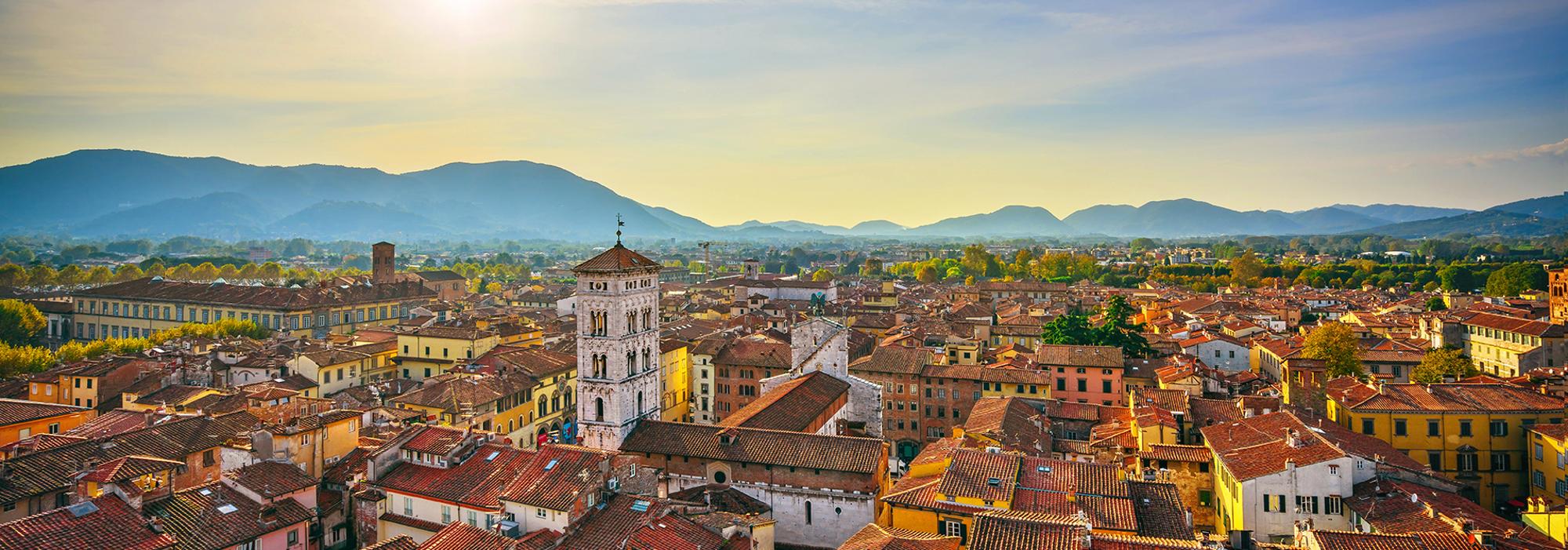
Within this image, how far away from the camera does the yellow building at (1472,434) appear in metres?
33.6

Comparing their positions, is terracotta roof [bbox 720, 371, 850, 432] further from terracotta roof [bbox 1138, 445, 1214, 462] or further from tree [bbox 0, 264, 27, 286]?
tree [bbox 0, 264, 27, 286]

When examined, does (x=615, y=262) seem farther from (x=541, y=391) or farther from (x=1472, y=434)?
(x=1472, y=434)

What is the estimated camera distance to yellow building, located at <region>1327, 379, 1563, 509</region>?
3362 centimetres

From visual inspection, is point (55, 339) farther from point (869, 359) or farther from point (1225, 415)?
point (1225, 415)

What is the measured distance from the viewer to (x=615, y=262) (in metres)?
33.8

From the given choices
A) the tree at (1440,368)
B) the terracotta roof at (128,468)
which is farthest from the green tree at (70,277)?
the tree at (1440,368)

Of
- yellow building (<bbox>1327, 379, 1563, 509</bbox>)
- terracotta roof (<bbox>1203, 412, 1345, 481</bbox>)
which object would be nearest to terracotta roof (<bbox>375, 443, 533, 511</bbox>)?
terracotta roof (<bbox>1203, 412, 1345, 481</bbox>)

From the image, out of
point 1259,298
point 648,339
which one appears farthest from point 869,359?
point 1259,298

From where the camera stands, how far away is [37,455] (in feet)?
80.2

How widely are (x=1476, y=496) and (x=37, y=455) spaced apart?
49.4m

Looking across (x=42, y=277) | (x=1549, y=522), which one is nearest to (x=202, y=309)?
(x=42, y=277)

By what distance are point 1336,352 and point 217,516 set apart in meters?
52.8

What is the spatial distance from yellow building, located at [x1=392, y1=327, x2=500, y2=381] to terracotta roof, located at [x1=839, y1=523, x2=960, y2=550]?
38.8 meters

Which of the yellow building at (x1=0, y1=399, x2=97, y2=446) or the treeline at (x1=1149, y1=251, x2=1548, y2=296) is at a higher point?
the treeline at (x1=1149, y1=251, x2=1548, y2=296)
